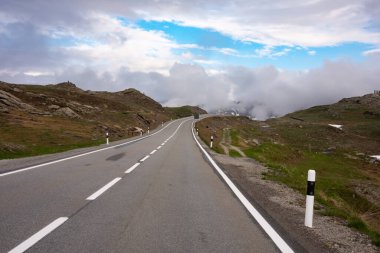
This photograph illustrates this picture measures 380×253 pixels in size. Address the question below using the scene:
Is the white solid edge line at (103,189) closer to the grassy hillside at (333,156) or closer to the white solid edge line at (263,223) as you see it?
the white solid edge line at (263,223)

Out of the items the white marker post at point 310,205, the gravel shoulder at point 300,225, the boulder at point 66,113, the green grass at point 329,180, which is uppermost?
the boulder at point 66,113

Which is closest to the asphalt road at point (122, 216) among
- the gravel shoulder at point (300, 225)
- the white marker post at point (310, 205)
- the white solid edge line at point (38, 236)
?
the white solid edge line at point (38, 236)

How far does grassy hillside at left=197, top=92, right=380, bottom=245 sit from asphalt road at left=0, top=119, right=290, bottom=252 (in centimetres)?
240

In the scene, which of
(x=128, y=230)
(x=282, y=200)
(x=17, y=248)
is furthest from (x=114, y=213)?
(x=282, y=200)

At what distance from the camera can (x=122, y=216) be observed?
6930 millimetres

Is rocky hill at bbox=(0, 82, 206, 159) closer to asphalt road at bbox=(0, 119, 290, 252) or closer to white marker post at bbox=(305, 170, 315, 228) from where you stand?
asphalt road at bbox=(0, 119, 290, 252)

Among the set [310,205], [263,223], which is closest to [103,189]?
[263,223]

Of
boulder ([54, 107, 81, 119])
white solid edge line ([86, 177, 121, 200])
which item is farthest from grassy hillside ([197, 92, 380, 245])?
boulder ([54, 107, 81, 119])

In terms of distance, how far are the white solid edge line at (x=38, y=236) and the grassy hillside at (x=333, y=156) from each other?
503 centimetres

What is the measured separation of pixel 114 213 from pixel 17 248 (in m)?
A: 2.30

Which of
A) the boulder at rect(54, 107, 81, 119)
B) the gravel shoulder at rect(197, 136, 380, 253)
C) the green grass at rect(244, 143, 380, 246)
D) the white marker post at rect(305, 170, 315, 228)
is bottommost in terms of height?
the green grass at rect(244, 143, 380, 246)

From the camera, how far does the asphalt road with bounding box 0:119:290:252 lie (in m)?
5.36

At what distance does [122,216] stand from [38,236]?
5.49 feet

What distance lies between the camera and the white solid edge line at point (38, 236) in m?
4.98
